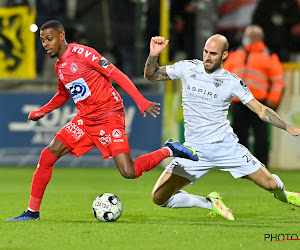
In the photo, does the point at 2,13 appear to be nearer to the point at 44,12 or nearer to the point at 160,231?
the point at 44,12

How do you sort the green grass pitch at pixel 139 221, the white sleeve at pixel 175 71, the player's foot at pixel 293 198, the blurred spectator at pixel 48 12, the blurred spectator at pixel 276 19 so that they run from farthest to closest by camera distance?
the blurred spectator at pixel 276 19, the blurred spectator at pixel 48 12, the player's foot at pixel 293 198, the white sleeve at pixel 175 71, the green grass pitch at pixel 139 221

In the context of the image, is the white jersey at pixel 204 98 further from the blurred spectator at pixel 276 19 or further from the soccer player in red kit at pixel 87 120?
the blurred spectator at pixel 276 19

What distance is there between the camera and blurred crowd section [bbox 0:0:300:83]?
1418 centimetres

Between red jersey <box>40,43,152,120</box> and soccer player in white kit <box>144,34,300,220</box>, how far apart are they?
42cm

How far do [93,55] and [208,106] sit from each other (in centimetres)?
121

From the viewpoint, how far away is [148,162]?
763 cm

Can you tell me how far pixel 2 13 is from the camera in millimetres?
14227

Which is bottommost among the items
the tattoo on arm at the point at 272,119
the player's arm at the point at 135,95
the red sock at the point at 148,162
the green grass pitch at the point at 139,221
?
the green grass pitch at the point at 139,221

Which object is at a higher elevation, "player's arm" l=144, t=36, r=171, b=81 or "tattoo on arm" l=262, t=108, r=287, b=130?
"player's arm" l=144, t=36, r=171, b=81

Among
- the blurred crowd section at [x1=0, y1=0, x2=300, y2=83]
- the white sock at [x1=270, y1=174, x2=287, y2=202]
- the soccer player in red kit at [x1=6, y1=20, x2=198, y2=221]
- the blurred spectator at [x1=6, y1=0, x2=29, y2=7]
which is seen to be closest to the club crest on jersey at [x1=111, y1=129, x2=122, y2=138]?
the soccer player in red kit at [x1=6, y1=20, x2=198, y2=221]

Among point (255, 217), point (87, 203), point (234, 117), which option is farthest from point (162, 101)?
point (255, 217)

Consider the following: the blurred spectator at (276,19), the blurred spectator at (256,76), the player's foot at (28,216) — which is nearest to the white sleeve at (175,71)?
the player's foot at (28,216)

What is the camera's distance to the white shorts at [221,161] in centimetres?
759

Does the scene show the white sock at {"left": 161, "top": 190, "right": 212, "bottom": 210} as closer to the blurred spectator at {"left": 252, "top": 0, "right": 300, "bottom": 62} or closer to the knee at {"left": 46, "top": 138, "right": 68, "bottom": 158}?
the knee at {"left": 46, "top": 138, "right": 68, "bottom": 158}
